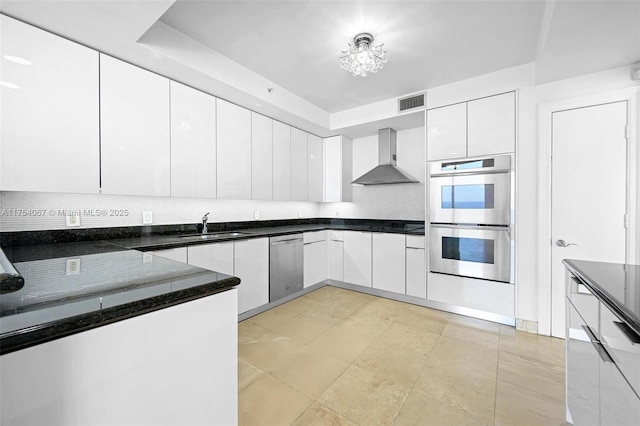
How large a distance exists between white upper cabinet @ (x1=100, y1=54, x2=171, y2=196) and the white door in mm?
3655

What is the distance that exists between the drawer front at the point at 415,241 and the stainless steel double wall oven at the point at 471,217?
108mm

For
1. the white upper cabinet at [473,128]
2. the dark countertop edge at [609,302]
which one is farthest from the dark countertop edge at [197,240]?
the dark countertop edge at [609,302]

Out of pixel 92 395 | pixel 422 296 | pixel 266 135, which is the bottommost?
pixel 422 296

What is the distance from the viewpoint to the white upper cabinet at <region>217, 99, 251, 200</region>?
2.88 m

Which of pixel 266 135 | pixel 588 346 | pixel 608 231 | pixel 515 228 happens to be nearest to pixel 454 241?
pixel 515 228

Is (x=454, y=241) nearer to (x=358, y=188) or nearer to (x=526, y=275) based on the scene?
(x=526, y=275)

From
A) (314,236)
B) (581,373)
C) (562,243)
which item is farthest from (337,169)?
(581,373)

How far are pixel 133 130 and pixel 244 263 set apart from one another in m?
1.54

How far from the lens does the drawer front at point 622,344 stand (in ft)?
2.50

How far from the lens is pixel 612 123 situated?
2305 mm

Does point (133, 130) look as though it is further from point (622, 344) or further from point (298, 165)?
point (622, 344)

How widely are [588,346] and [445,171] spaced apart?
2225 mm

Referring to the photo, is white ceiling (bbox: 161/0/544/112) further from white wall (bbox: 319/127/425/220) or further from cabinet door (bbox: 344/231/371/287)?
cabinet door (bbox: 344/231/371/287)

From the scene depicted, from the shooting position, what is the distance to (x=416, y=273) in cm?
329
